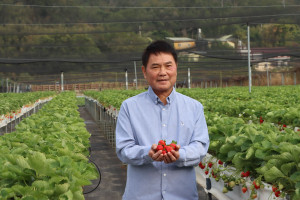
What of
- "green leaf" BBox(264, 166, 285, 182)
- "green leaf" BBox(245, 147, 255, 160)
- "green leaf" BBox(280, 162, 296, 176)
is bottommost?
"green leaf" BBox(264, 166, 285, 182)

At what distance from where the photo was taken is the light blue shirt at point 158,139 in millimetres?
2375

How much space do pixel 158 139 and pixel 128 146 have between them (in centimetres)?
20

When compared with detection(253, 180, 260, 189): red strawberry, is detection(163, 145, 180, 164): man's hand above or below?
above

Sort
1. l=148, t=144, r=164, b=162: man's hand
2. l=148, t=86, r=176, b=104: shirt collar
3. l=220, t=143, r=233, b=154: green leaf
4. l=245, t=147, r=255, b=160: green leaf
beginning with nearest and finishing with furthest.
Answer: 1. l=148, t=144, r=164, b=162: man's hand
2. l=148, t=86, r=176, b=104: shirt collar
3. l=245, t=147, r=255, b=160: green leaf
4. l=220, t=143, r=233, b=154: green leaf

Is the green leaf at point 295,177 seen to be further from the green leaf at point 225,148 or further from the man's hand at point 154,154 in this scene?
the green leaf at point 225,148

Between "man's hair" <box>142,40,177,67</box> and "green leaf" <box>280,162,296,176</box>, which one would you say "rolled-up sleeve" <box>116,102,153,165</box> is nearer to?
"man's hair" <box>142,40,177,67</box>

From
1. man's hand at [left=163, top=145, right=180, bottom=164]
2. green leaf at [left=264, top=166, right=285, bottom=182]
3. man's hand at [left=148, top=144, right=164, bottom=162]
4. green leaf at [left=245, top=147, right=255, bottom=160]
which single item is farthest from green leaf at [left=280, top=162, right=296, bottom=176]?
man's hand at [left=148, top=144, right=164, bottom=162]

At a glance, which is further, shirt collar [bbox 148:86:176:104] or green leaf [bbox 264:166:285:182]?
green leaf [bbox 264:166:285:182]

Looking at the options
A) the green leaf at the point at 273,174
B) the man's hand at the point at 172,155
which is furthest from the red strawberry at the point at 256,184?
the man's hand at the point at 172,155

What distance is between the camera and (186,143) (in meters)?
2.47

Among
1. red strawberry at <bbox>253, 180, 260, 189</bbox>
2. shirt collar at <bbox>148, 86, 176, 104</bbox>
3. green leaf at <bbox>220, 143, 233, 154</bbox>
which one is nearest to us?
shirt collar at <bbox>148, 86, 176, 104</bbox>

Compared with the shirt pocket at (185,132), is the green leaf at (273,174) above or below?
below

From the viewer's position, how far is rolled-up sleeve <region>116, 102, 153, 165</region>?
230cm

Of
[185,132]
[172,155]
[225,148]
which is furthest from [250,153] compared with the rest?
[172,155]
